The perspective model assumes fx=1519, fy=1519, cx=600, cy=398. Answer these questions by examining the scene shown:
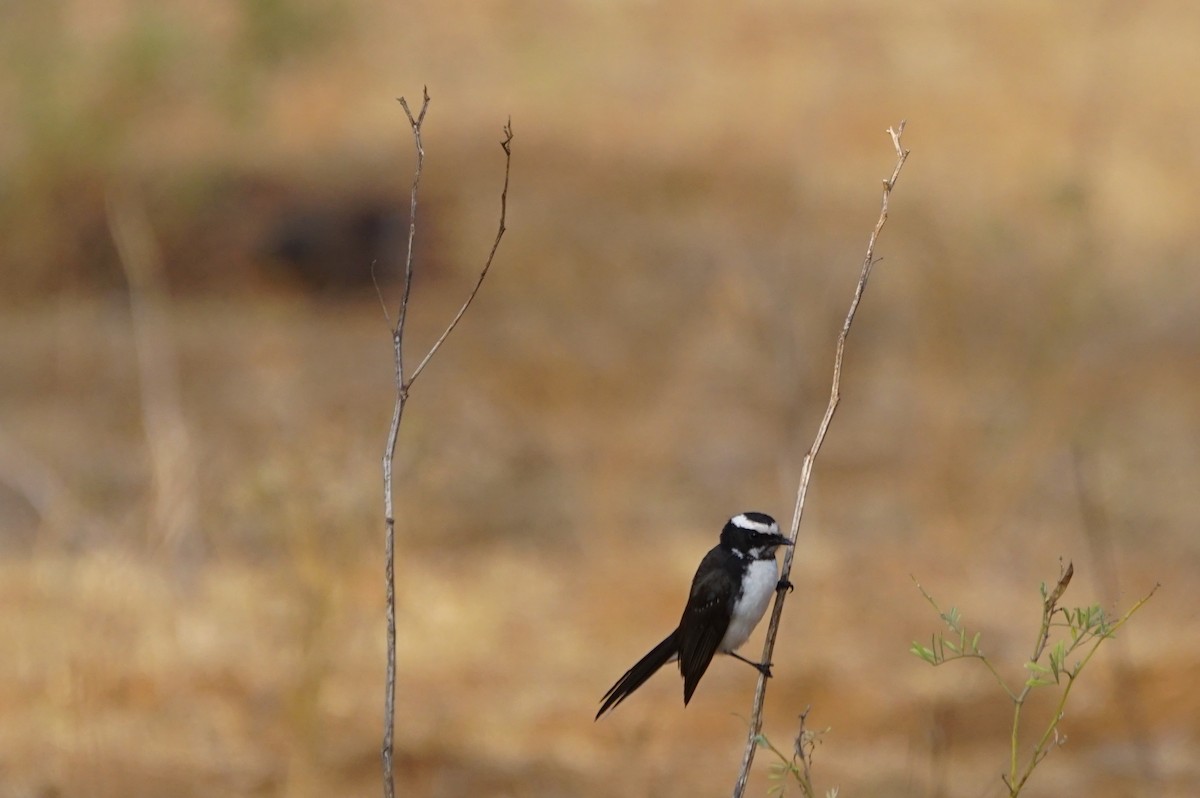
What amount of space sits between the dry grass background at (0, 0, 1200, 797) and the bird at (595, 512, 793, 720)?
0.94 metres

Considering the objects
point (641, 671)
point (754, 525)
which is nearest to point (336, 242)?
point (754, 525)

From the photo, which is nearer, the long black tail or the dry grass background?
the long black tail

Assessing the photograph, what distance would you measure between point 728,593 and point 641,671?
0.54m

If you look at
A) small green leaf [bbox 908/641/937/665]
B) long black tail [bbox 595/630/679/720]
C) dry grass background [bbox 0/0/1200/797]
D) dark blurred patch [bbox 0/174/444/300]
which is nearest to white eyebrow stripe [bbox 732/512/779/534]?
long black tail [bbox 595/630/679/720]

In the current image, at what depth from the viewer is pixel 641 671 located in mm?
4055

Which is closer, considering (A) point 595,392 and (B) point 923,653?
(B) point 923,653

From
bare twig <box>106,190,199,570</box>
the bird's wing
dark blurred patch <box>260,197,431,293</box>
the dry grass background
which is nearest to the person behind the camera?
the bird's wing

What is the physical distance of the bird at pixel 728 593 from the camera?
4.42m

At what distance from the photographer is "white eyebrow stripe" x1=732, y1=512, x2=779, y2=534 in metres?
4.50

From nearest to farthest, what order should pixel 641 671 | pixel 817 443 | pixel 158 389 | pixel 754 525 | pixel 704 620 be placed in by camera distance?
pixel 817 443 < pixel 641 671 < pixel 704 620 < pixel 754 525 < pixel 158 389

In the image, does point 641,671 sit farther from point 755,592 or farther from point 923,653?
point 923,653

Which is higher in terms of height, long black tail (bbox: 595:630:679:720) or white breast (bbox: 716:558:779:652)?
white breast (bbox: 716:558:779:652)

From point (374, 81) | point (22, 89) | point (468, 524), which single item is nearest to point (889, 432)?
point (468, 524)

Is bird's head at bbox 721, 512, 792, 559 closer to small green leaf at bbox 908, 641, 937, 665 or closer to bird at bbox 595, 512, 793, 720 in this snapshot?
bird at bbox 595, 512, 793, 720
